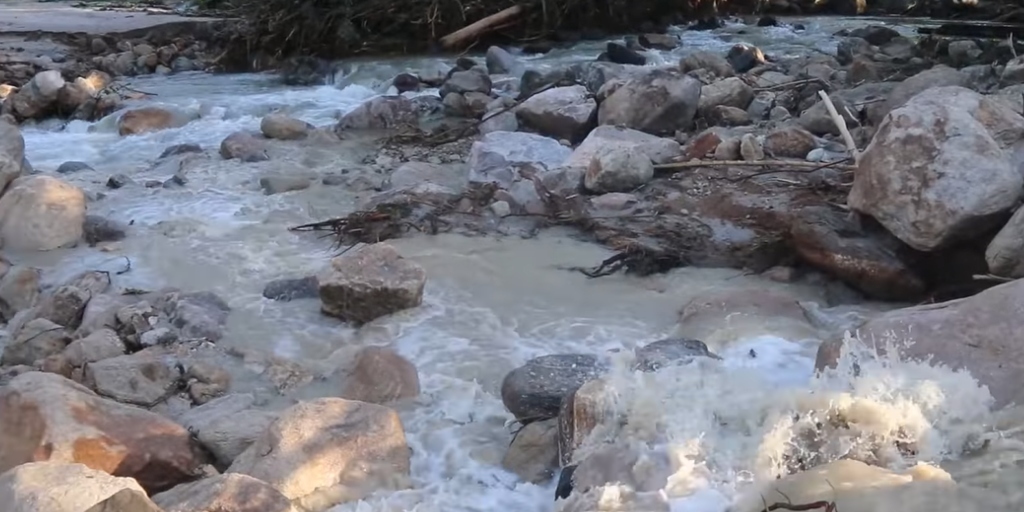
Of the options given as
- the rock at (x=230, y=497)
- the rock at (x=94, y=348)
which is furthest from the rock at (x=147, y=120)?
the rock at (x=230, y=497)

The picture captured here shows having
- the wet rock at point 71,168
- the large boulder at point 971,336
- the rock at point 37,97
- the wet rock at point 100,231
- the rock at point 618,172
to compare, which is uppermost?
the large boulder at point 971,336

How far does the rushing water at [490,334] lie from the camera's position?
308 cm

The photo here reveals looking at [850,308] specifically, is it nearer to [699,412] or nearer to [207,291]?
[699,412]

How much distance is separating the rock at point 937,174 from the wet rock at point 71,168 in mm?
5240

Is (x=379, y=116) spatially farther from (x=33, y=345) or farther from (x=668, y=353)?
(x=668, y=353)

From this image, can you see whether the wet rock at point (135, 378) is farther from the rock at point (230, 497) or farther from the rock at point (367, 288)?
the rock at point (230, 497)

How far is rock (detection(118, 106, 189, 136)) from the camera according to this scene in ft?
28.4

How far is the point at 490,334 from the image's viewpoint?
449cm

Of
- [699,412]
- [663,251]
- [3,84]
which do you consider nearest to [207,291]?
[663,251]

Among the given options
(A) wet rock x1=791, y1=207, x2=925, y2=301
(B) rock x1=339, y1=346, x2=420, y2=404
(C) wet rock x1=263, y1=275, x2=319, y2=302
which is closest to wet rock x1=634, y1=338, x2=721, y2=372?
(B) rock x1=339, y1=346, x2=420, y2=404

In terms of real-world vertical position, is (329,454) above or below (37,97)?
above

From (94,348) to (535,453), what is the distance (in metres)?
2.01

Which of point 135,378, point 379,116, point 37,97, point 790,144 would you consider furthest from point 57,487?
point 37,97

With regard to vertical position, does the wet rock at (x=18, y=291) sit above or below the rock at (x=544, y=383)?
below
